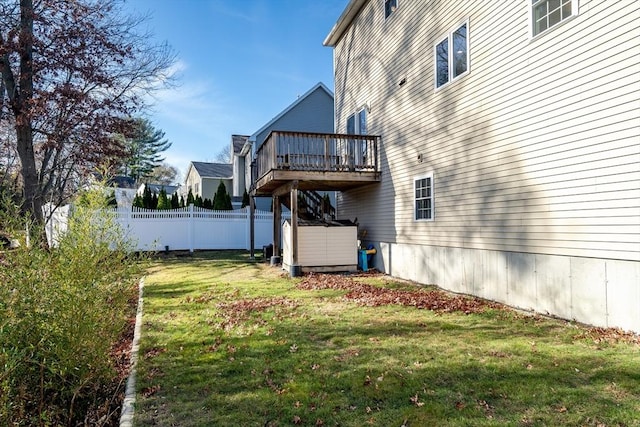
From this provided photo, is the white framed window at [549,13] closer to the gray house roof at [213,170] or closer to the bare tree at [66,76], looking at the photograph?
the bare tree at [66,76]

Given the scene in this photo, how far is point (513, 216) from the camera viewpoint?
21.9 feet

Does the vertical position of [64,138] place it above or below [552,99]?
above

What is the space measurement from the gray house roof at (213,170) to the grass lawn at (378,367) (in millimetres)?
23206

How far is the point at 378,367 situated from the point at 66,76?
14.5 meters

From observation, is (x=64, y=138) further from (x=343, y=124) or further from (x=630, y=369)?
(x=630, y=369)

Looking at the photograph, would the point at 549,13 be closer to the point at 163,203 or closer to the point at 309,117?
the point at 309,117

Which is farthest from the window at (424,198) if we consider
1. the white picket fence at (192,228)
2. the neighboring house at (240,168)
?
the neighboring house at (240,168)

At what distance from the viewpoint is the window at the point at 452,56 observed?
802 centimetres

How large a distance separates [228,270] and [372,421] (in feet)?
31.4

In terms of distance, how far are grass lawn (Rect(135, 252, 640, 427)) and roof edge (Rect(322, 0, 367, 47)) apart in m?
10.1

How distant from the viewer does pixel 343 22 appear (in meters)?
13.7

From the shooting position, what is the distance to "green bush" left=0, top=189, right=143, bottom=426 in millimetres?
2809

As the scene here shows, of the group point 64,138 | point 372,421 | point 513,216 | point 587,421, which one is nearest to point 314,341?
point 372,421

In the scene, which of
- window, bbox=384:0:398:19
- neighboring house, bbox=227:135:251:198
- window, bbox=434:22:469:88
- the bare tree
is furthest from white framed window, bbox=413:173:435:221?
neighboring house, bbox=227:135:251:198
